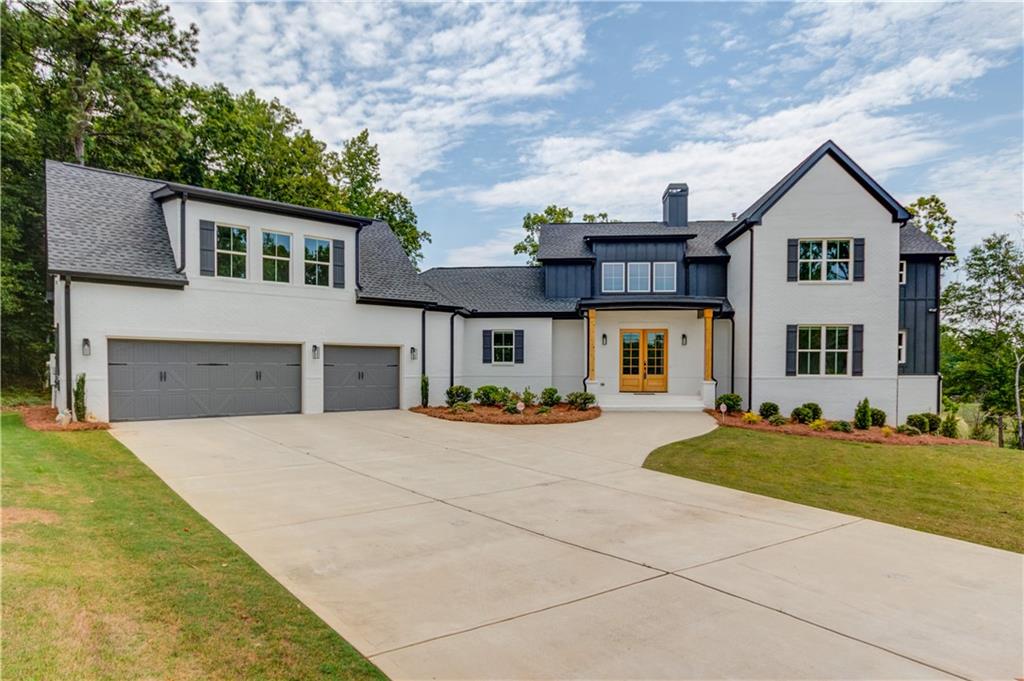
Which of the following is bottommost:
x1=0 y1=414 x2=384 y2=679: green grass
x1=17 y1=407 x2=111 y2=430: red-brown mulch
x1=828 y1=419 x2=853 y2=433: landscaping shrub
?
x1=828 y1=419 x2=853 y2=433: landscaping shrub

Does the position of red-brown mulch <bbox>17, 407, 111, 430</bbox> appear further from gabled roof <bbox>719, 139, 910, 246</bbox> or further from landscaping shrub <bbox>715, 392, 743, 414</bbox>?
gabled roof <bbox>719, 139, 910, 246</bbox>

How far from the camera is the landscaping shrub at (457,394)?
18.5 m

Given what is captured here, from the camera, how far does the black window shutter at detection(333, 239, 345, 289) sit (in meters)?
16.9

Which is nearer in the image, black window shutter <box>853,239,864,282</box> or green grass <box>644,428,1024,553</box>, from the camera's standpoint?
green grass <box>644,428,1024,553</box>

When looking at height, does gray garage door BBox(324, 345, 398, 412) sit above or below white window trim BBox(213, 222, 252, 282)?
below

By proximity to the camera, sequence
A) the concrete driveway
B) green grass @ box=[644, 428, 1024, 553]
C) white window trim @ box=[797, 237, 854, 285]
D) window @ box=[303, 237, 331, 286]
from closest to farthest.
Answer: the concrete driveway
green grass @ box=[644, 428, 1024, 553]
window @ box=[303, 237, 331, 286]
white window trim @ box=[797, 237, 854, 285]

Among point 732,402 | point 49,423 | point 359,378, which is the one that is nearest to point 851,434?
point 732,402

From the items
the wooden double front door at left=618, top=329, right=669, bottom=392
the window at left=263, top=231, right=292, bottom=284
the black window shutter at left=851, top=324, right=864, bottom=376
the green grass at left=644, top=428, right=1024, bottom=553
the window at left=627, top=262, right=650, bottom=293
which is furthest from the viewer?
the window at left=627, top=262, right=650, bottom=293

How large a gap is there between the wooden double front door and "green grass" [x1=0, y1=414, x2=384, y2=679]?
15.9 metres

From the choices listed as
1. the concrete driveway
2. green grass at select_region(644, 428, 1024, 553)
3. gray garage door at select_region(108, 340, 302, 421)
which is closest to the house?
gray garage door at select_region(108, 340, 302, 421)

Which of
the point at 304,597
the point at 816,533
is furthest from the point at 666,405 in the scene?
the point at 304,597

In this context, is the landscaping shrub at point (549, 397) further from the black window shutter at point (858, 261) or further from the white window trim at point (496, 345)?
the black window shutter at point (858, 261)

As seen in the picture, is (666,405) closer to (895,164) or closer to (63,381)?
(895,164)

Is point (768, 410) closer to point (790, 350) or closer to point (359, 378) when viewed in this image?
point (790, 350)
